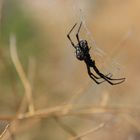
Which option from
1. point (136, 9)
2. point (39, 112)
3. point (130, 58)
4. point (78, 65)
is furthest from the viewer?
point (136, 9)

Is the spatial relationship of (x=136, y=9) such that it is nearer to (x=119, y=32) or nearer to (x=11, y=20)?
(x=119, y=32)

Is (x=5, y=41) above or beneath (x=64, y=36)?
beneath

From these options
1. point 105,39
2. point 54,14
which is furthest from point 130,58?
point 54,14

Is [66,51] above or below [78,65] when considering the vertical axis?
above

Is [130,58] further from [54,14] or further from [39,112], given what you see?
[39,112]

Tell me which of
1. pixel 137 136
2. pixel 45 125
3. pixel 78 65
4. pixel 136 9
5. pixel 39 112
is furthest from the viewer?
pixel 136 9

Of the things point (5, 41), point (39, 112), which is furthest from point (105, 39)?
point (39, 112)

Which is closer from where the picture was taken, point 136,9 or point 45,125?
point 45,125

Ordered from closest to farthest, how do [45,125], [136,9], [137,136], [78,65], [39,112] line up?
[39,112] < [137,136] < [45,125] < [78,65] < [136,9]

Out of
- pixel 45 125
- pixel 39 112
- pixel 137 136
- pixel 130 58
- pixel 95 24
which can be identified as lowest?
pixel 39 112
